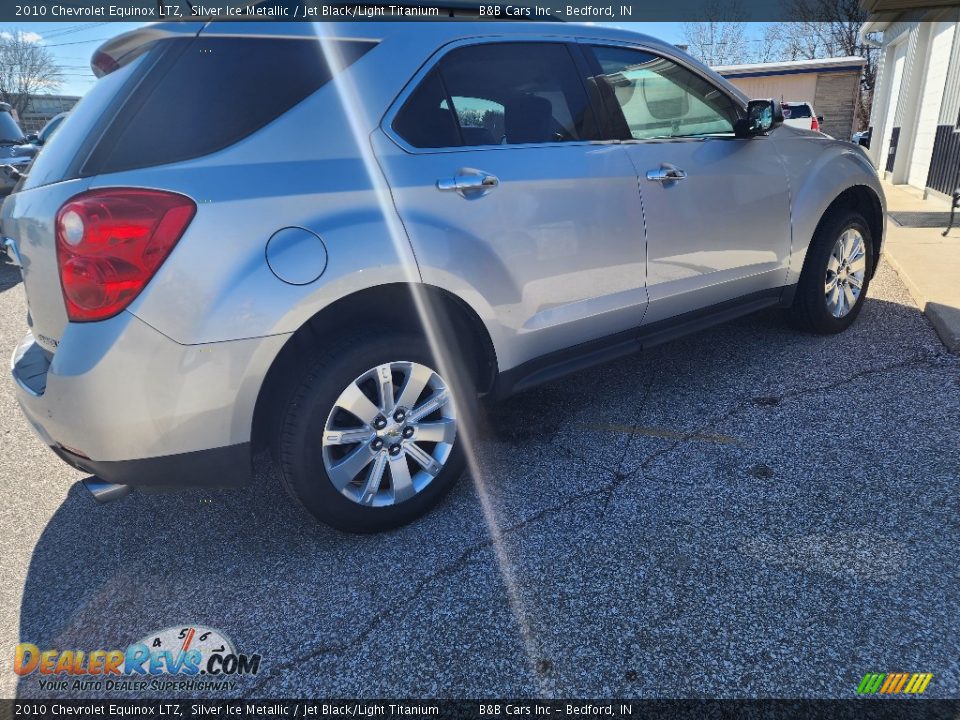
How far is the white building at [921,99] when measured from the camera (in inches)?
399

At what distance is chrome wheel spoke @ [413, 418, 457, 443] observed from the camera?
2600 millimetres

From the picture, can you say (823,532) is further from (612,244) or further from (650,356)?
(650,356)

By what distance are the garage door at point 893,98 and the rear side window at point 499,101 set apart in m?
13.6

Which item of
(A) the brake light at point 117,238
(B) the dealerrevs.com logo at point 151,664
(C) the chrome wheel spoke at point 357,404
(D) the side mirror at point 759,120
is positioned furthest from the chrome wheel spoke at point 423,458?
(D) the side mirror at point 759,120

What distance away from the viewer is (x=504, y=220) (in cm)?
263

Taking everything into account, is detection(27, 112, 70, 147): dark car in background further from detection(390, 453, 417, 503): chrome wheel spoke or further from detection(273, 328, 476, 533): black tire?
detection(390, 453, 417, 503): chrome wheel spoke

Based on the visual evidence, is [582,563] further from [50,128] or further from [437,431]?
[50,128]

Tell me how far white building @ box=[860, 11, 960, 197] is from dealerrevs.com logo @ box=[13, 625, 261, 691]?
1121cm

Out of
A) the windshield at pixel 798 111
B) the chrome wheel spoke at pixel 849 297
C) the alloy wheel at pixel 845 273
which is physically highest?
the alloy wheel at pixel 845 273

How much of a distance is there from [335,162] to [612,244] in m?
1.33

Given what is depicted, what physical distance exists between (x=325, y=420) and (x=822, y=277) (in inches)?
132

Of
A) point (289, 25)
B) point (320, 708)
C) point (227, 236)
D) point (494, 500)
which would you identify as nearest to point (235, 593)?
point (320, 708)

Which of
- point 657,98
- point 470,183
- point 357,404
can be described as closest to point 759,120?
point 657,98

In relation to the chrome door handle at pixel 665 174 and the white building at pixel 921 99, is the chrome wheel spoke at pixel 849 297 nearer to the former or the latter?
the chrome door handle at pixel 665 174
